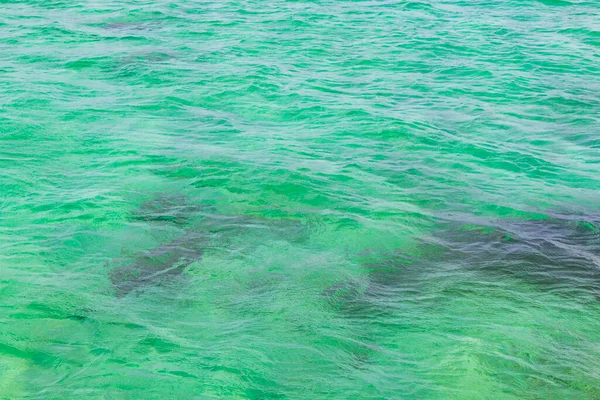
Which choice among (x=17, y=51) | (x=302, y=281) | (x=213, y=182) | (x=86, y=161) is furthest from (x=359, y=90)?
(x=17, y=51)

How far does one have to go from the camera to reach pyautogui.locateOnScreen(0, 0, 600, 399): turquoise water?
22.9 feet

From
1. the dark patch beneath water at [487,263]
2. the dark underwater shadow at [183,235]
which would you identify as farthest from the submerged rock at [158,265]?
the dark patch beneath water at [487,263]

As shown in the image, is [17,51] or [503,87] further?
[17,51]

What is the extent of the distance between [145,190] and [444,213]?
15.0ft

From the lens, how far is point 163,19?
19.3 meters

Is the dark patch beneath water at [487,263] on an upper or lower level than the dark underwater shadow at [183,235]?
lower

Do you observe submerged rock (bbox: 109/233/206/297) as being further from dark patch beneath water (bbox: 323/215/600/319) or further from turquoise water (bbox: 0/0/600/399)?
dark patch beneath water (bbox: 323/215/600/319)

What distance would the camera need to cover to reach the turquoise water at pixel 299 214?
6977 millimetres

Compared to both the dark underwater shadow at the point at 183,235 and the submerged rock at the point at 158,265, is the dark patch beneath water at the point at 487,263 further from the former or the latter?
the submerged rock at the point at 158,265

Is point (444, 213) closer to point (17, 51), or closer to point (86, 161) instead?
point (86, 161)

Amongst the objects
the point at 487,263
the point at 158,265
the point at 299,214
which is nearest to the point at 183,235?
the point at 158,265

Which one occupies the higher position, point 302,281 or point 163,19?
point 163,19

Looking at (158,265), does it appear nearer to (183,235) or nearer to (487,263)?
(183,235)

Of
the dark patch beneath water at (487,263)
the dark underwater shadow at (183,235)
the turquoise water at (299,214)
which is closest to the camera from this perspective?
the turquoise water at (299,214)
